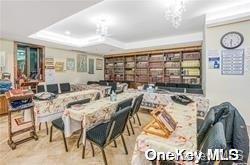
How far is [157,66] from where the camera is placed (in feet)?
21.1

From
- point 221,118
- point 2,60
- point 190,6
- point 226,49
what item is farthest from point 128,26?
point 2,60

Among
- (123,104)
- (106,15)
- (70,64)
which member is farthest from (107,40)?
(123,104)

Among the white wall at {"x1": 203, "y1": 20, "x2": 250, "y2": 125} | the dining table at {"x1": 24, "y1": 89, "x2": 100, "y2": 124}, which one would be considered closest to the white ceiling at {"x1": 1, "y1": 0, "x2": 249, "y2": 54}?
the white wall at {"x1": 203, "y1": 20, "x2": 250, "y2": 125}

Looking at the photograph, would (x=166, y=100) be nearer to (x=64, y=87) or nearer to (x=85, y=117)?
(x=85, y=117)

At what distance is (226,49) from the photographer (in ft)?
10.8

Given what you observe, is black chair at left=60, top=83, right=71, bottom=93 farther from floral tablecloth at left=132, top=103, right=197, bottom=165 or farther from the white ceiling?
floral tablecloth at left=132, top=103, right=197, bottom=165

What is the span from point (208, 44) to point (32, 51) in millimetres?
5345

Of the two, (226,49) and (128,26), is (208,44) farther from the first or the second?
(128,26)

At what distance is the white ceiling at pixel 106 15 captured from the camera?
241cm

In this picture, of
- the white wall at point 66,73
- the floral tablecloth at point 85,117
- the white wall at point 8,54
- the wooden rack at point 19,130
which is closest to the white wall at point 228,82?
the floral tablecloth at point 85,117

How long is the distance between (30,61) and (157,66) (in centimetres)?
458

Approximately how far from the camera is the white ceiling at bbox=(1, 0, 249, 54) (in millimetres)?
2408

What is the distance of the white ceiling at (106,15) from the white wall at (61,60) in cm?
110

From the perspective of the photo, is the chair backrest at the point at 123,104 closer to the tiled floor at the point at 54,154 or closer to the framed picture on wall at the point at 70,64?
the tiled floor at the point at 54,154
